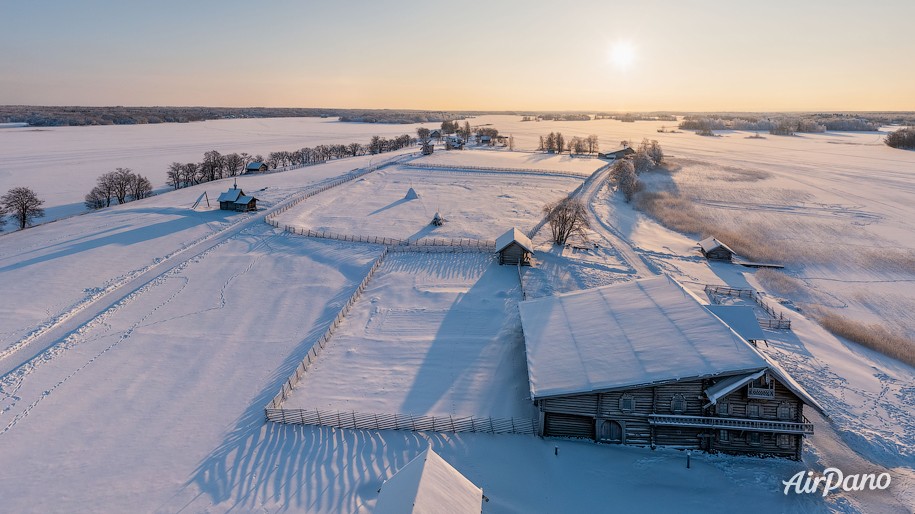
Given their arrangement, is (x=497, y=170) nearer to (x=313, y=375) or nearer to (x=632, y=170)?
(x=632, y=170)

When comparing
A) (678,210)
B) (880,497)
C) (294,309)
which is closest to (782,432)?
(880,497)

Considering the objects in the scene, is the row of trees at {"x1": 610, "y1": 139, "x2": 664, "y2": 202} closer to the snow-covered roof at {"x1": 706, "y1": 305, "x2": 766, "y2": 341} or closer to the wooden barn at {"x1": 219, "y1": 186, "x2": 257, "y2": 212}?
the snow-covered roof at {"x1": 706, "y1": 305, "x2": 766, "y2": 341}

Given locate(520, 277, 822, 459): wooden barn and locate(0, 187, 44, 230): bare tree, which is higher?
locate(0, 187, 44, 230): bare tree

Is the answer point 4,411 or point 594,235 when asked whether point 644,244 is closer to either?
point 594,235

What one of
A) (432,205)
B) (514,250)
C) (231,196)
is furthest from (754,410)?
(231,196)

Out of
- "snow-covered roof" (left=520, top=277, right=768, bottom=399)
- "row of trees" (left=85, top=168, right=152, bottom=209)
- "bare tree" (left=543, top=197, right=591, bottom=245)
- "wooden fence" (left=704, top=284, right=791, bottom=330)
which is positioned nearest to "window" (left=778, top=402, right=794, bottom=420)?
"snow-covered roof" (left=520, top=277, right=768, bottom=399)
